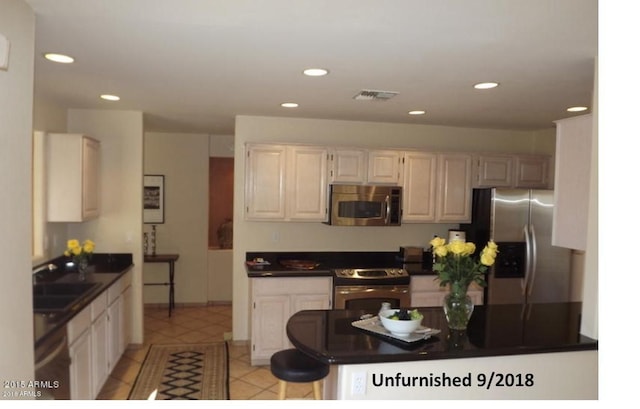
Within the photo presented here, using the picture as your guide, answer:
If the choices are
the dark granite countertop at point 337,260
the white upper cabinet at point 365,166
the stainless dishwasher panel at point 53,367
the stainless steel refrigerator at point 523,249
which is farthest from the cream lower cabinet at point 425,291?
the stainless dishwasher panel at point 53,367

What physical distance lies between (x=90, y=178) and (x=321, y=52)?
274 cm

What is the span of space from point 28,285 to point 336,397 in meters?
1.47

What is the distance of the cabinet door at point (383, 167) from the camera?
437cm

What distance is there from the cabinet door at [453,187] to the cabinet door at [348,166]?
0.85m

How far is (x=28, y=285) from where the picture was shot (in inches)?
67.4

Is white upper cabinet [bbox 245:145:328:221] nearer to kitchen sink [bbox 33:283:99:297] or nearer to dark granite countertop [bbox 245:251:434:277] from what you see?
dark granite countertop [bbox 245:251:434:277]

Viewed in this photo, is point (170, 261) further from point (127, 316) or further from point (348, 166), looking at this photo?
point (348, 166)

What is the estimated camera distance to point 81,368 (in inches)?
116

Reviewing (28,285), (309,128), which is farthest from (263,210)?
(28,285)

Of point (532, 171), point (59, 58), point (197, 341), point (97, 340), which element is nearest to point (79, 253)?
point (97, 340)

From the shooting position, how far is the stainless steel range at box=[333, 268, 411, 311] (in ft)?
13.4

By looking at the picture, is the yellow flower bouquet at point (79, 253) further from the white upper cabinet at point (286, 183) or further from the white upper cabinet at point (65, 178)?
the white upper cabinet at point (286, 183)

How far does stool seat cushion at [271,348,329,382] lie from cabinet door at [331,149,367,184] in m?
2.19

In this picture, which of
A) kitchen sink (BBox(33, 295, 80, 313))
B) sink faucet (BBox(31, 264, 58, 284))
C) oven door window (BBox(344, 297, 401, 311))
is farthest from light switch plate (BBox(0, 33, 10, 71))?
oven door window (BBox(344, 297, 401, 311))
